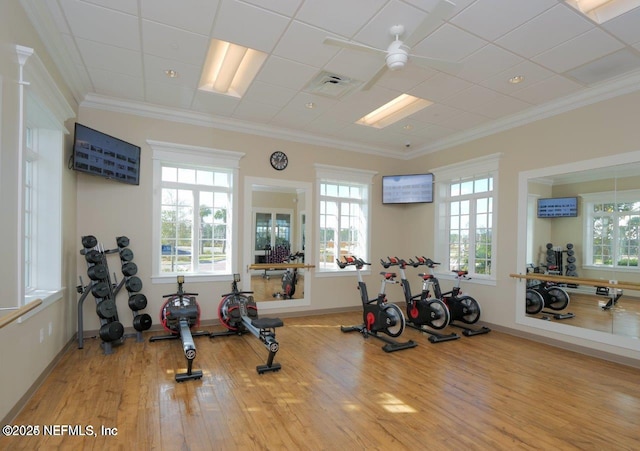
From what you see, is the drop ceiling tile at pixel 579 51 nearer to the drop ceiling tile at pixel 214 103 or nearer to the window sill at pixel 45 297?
the drop ceiling tile at pixel 214 103

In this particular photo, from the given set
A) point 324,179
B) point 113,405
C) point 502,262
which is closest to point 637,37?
point 502,262

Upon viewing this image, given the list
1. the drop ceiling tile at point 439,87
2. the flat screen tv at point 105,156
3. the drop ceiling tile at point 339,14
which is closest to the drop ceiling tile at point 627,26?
the drop ceiling tile at point 439,87

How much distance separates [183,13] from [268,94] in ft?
5.58

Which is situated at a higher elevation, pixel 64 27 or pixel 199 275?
pixel 64 27

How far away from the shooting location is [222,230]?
5.62 meters

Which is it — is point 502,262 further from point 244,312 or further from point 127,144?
point 127,144

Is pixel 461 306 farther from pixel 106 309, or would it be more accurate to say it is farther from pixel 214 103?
pixel 106 309

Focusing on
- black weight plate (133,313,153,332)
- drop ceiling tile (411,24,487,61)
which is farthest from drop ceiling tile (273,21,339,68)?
black weight plate (133,313,153,332)

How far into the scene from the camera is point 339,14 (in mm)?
2924

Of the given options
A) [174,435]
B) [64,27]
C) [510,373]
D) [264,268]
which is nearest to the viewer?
[174,435]

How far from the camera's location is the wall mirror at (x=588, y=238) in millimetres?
3957

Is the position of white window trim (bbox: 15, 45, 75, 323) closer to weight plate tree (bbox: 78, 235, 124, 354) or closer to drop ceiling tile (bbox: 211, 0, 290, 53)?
weight plate tree (bbox: 78, 235, 124, 354)

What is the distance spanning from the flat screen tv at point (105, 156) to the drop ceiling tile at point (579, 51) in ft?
17.2

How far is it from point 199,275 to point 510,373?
4.46m
